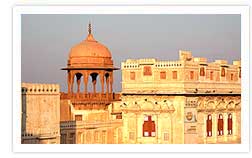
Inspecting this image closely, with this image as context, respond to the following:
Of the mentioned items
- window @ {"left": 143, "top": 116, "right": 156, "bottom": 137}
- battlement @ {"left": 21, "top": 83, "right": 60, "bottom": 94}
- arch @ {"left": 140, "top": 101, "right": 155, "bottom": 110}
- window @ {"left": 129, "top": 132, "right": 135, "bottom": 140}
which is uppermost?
battlement @ {"left": 21, "top": 83, "right": 60, "bottom": 94}

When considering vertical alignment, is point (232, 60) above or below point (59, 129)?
above

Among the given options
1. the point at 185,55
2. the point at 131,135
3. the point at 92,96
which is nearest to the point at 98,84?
the point at 92,96

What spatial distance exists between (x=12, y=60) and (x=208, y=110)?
2.47m

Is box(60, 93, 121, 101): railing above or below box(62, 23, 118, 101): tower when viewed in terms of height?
below

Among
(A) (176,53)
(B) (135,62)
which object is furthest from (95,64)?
(A) (176,53)

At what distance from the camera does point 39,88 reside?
7.20 m

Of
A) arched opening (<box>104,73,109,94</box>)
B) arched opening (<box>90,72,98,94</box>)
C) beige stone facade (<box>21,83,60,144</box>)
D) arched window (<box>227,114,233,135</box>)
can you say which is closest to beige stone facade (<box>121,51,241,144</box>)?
arched window (<box>227,114,233,135</box>)

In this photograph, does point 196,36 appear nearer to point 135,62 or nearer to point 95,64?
point 135,62

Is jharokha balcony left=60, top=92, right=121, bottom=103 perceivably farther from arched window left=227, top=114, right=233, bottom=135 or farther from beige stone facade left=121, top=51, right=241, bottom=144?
arched window left=227, top=114, right=233, bottom=135

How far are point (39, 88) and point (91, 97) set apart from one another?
0.67 m

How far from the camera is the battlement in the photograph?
6.95 meters

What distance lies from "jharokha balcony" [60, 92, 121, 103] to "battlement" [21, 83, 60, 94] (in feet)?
0.59

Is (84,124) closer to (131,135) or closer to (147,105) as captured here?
(131,135)

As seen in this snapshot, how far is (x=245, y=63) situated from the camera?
22.2 ft
